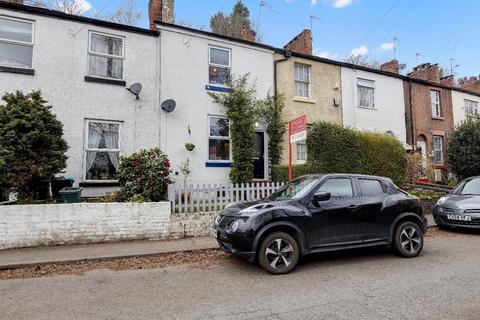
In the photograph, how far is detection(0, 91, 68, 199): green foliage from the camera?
24.4ft

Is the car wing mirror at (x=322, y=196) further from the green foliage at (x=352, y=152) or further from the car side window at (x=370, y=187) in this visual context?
the green foliage at (x=352, y=152)

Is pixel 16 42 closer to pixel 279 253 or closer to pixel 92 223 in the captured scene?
pixel 92 223

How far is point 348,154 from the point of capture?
1212 cm

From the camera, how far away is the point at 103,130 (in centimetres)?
1124

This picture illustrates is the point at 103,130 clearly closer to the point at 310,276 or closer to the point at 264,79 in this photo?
the point at 264,79

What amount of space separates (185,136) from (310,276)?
8072mm

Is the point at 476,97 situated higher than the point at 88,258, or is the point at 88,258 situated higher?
the point at 476,97

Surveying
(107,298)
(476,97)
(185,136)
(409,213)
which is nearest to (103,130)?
(185,136)

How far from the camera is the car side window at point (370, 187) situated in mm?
6508

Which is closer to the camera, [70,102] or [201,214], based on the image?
[201,214]

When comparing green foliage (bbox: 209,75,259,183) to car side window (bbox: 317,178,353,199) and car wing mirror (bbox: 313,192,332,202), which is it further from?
car wing mirror (bbox: 313,192,332,202)

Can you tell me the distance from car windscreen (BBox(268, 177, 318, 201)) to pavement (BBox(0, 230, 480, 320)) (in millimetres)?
1305

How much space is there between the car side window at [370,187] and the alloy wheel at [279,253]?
6.70 ft

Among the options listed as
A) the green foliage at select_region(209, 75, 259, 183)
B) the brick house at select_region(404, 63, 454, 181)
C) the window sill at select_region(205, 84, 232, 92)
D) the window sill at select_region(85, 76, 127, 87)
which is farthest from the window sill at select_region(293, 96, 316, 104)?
the window sill at select_region(85, 76, 127, 87)
